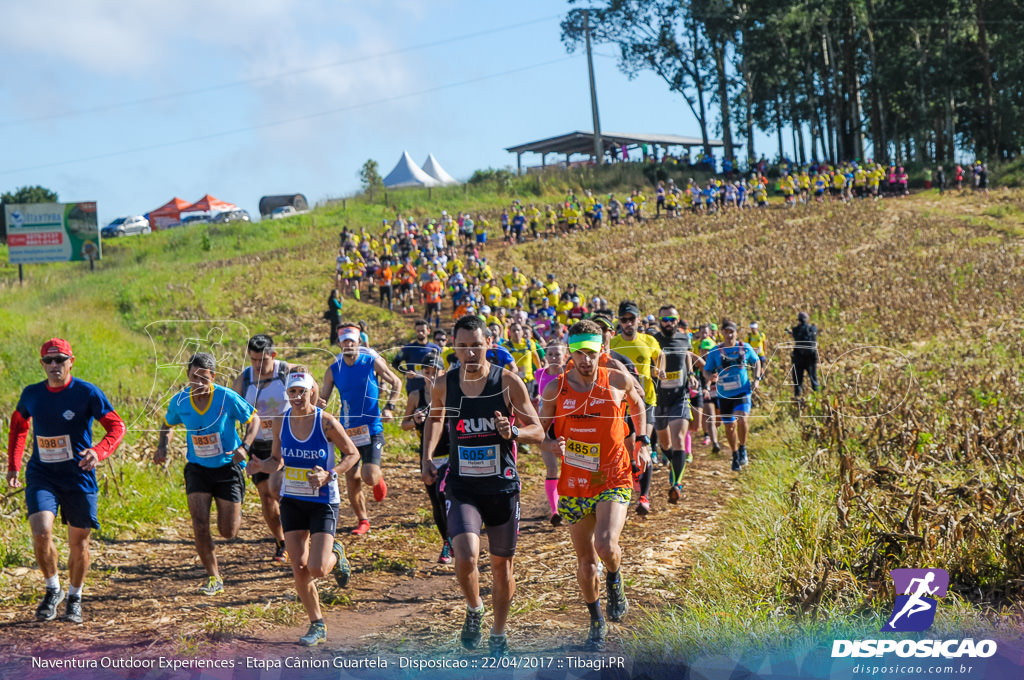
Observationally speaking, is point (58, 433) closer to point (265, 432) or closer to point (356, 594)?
point (265, 432)

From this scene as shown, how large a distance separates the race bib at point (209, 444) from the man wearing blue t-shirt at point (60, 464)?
613mm

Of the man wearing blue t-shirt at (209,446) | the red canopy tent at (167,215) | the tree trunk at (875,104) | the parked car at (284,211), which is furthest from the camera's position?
the red canopy tent at (167,215)

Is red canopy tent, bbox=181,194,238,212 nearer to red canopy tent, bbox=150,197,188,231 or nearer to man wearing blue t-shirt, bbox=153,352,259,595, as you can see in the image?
red canopy tent, bbox=150,197,188,231

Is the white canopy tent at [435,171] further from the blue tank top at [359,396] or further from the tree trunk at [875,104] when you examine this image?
the blue tank top at [359,396]

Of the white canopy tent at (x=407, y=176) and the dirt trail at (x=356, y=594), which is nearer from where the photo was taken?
the dirt trail at (x=356, y=594)

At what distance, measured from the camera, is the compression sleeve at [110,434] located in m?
7.30

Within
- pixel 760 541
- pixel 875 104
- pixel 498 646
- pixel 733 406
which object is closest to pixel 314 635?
pixel 498 646

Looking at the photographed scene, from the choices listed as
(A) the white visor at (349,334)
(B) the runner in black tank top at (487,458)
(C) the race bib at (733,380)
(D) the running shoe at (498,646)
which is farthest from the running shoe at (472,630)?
(C) the race bib at (733,380)

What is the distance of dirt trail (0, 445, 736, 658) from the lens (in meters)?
6.89

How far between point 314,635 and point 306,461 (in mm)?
1196

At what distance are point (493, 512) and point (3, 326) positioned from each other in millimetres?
23028

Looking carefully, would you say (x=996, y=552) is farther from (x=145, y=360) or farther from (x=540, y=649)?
(x=145, y=360)

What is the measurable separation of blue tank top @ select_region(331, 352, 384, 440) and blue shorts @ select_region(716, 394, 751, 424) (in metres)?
5.09

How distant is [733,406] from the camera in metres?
12.5
